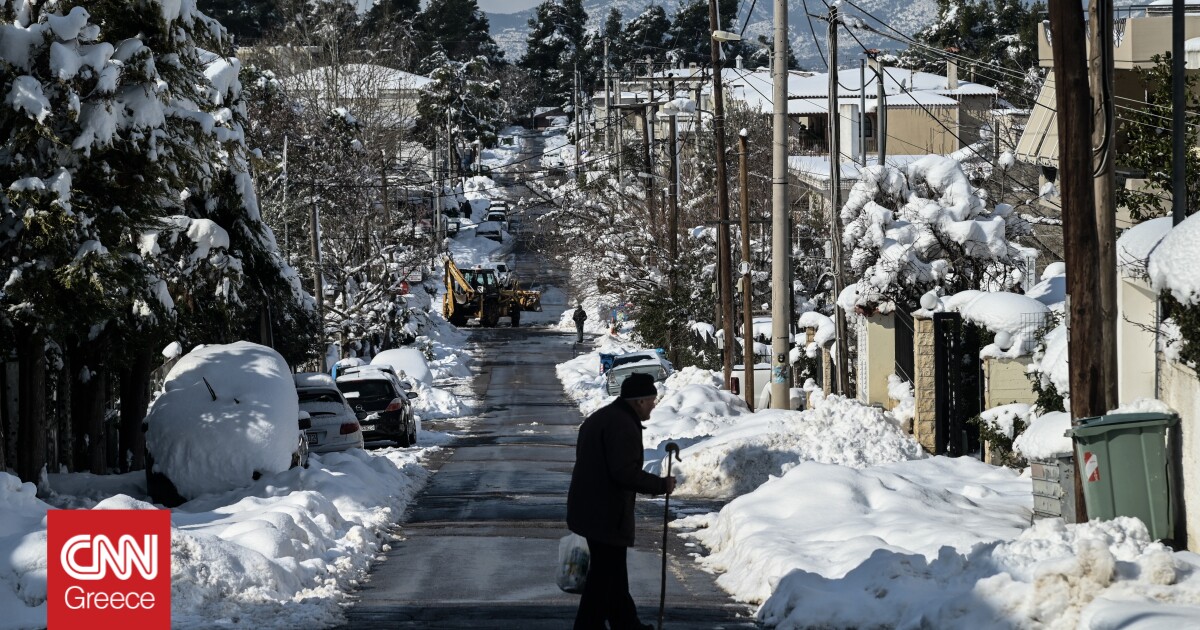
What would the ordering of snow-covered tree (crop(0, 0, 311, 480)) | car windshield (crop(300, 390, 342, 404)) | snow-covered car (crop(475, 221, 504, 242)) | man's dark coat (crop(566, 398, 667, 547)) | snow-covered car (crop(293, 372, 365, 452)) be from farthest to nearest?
snow-covered car (crop(475, 221, 504, 242))
car windshield (crop(300, 390, 342, 404))
snow-covered car (crop(293, 372, 365, 452))
snow-covered tree (crop(0, 0, 311, 480))
man's dark coat (crop(566, 398, 667, 547))

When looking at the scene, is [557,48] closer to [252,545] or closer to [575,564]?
[252,545]

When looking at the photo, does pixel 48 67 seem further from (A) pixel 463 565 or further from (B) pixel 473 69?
(B) pixel 473 69

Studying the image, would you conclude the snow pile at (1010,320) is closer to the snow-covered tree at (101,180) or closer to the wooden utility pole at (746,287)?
the snow-covered tree at (101,180)

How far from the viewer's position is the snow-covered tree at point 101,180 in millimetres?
16641

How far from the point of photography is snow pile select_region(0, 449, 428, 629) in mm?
10695

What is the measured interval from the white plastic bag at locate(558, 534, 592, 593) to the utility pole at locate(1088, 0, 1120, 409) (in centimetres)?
566

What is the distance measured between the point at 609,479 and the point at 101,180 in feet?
34.3

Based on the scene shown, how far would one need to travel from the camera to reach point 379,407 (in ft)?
95.4

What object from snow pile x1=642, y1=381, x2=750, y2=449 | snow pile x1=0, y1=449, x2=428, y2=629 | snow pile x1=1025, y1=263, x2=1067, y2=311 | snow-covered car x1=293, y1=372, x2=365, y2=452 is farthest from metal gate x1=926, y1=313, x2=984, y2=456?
snow-covered car x1=293, y1=372, x2=365, y2=452

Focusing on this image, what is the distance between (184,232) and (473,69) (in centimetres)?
8722

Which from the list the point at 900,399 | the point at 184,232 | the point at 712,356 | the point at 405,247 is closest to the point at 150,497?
the point at 184,232

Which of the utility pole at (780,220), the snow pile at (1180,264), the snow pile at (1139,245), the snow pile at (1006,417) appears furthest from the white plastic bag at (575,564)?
the utility pole at (780,220)

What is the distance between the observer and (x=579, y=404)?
42.6 metres

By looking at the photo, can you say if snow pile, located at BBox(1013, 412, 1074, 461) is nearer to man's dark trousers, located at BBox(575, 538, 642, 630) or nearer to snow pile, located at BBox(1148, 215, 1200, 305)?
snow pile, located at BBox(1148, 215, 1200, 305)
